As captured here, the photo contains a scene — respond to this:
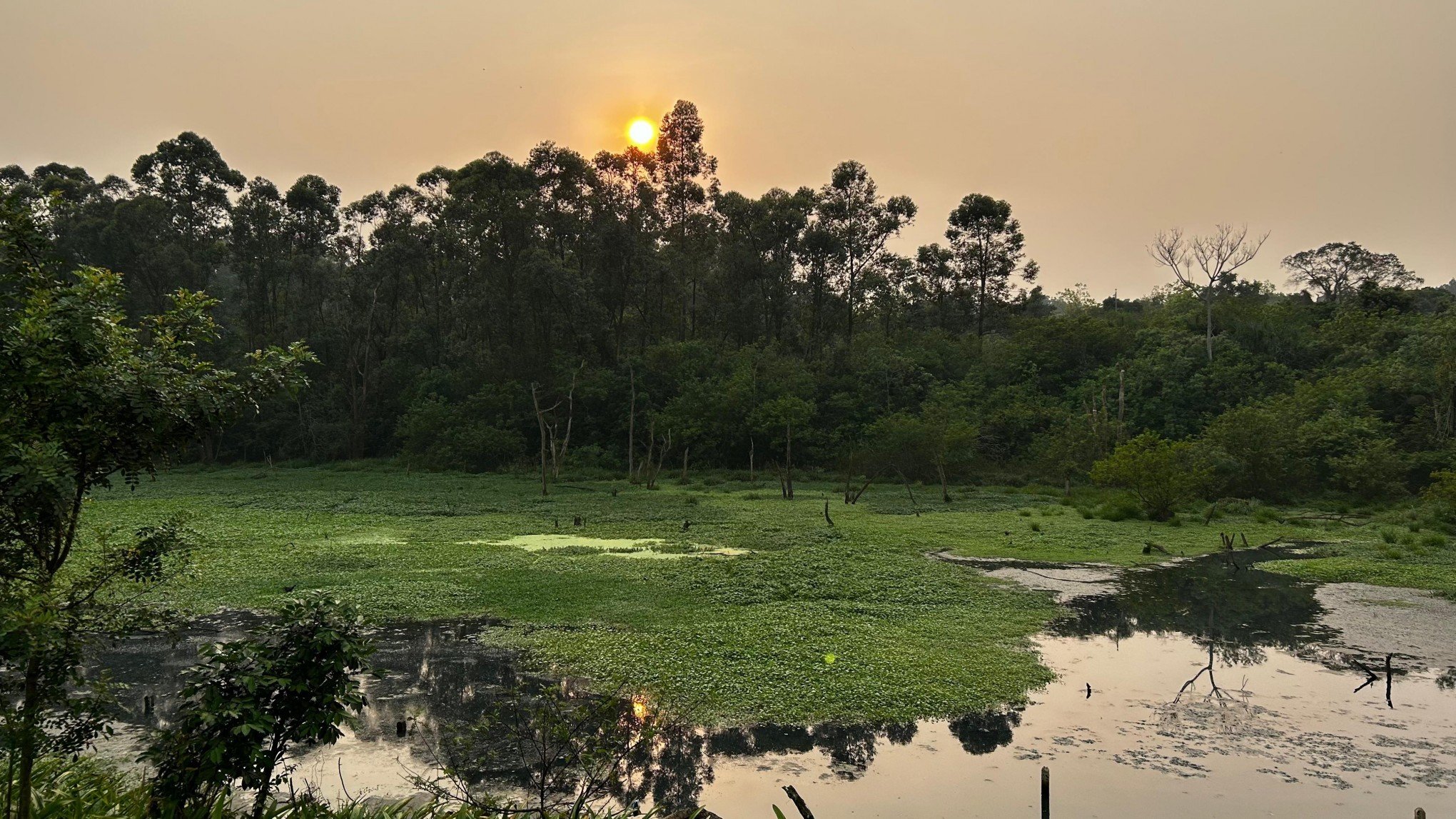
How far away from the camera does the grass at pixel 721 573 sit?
9.25 meters

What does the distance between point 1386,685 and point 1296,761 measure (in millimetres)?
3077

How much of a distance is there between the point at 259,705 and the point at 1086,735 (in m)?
7.02

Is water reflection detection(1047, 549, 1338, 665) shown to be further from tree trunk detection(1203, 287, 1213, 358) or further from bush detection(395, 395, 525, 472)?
bush detection(395, 395, 525, 472)

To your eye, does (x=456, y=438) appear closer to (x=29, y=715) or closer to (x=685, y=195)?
(x=685, y=195)

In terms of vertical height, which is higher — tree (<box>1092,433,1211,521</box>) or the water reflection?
tree (<box>1092,433,1211,521</box>)

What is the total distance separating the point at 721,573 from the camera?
572 inches

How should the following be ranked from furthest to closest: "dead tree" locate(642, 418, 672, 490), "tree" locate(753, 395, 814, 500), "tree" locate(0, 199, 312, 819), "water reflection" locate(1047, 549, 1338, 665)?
"tree" locate(753, 395, 814, 500), "dead tree" locate(642, 418, 672, 490), "water reflection" locate(1047, 549, 1338, 665), "tree" locate(0, 199, 312, 819)

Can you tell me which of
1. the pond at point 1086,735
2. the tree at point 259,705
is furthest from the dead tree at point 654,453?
the tree at point 259,705

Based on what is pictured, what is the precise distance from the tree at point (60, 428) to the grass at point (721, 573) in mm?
679

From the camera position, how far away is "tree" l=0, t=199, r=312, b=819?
→ 385 centimetres

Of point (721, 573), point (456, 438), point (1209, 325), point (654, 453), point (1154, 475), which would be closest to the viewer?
point (721, 573)

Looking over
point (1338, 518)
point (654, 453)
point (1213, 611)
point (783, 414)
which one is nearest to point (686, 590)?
point (1213, 611)

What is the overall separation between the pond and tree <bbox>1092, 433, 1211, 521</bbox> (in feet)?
36.8

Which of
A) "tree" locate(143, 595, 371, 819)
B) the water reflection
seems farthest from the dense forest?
Answer: "tree" locate(143, 595, 371, 819)
